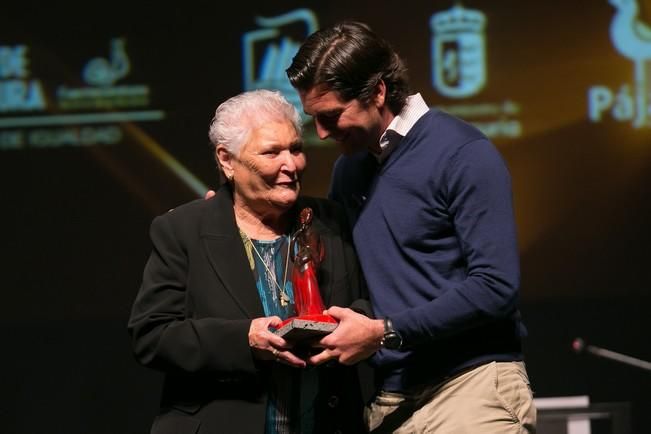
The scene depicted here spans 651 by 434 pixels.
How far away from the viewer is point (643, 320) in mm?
4547

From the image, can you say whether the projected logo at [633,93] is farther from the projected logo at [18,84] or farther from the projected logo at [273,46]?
the projected logo at [18,84]

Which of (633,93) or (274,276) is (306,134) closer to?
(633,93)

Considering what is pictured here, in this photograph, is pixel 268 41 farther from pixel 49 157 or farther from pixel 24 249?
pixel 24 249

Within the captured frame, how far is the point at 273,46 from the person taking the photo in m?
4.50

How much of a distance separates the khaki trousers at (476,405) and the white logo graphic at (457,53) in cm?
218

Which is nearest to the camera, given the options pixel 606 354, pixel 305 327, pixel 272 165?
pixel 305 327

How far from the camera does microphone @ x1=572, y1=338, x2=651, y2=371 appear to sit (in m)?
4.28

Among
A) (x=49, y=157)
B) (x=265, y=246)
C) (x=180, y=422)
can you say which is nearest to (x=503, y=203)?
(x=265, y=246)

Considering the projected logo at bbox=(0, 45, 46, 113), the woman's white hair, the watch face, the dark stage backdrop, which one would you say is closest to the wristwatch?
the watch face

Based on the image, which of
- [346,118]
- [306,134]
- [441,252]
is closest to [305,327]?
[441,252]

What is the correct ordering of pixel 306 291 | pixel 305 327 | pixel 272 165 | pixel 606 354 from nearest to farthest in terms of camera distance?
Result: pixel 305 327, pixel 306 291, pixel 272 165, pixel 606 354

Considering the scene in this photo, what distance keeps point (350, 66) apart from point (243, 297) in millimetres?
573

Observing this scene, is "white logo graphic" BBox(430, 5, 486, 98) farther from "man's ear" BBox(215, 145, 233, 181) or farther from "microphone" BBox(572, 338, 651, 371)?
"man's ear" BBox(215, 145, 233, 181)

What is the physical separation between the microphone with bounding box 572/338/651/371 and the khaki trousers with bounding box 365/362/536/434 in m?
1.87
